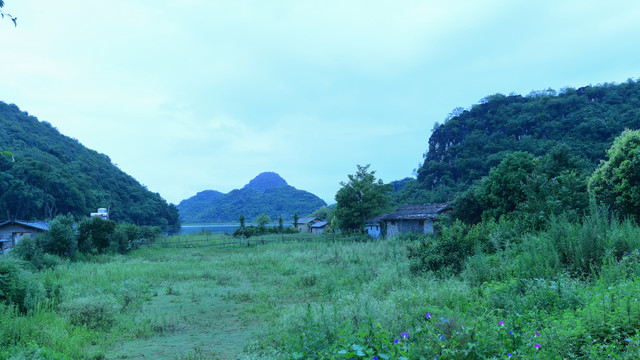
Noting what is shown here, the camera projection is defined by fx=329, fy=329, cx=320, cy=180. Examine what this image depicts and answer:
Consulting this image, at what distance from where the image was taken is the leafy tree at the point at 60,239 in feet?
62.8

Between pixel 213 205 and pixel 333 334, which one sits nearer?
pixel 333 334

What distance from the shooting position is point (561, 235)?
6.03 metres

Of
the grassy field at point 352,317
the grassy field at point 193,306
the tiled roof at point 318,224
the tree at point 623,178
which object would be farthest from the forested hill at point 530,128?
the grassy field at point 352,317

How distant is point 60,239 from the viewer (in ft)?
63.7

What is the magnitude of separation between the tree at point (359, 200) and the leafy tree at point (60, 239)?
74.1 ft

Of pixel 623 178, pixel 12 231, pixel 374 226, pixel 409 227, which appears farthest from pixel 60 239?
pixel 623 178

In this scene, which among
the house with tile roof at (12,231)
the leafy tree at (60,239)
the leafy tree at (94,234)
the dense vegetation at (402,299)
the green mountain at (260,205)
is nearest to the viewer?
the dense vegetation at (402,299)

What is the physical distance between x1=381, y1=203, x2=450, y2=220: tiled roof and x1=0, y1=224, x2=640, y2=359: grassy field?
642 inches

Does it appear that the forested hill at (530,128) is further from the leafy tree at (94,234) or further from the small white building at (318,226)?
the leafy tree at (94,234)

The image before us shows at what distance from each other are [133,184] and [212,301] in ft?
267

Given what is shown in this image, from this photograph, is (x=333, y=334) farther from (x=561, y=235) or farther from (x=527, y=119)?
(x=527, y=119)

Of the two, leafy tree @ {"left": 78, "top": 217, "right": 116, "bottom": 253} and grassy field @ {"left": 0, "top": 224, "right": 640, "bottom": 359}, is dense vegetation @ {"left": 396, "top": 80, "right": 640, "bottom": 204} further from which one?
leafy tree @ {"left": 78, "top": 217, "right": 116, "bottom": 253}

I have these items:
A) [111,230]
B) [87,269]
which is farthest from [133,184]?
[87,269]

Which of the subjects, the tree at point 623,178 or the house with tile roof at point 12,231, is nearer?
the tree at point 623,178
